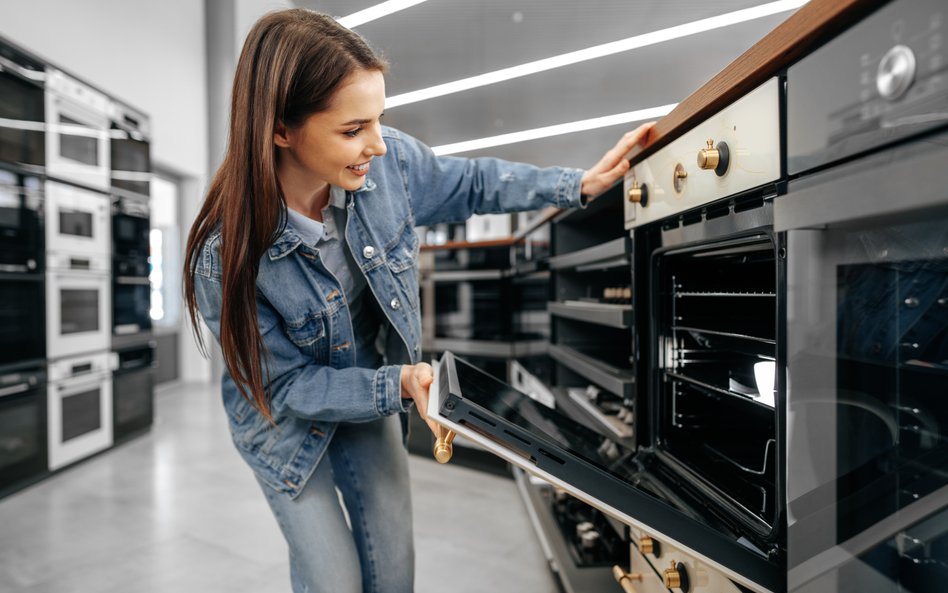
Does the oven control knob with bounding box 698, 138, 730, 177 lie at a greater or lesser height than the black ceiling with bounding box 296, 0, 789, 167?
lesser

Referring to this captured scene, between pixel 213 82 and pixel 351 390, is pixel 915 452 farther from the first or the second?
pixel 213 82

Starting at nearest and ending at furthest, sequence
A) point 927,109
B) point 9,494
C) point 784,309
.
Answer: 1. point 927,109
2. point 784,309
3. point 9,494

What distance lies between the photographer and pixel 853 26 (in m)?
0.47

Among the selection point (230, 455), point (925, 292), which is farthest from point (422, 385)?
point (230, 455)

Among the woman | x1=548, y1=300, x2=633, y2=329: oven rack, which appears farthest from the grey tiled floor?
x1=548, y1=300, x2=633, y2=329: oven rack

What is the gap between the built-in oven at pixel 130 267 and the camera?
3189mm

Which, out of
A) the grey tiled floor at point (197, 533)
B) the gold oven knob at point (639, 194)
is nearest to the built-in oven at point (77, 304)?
the grey tiled floor at point (197, 533)

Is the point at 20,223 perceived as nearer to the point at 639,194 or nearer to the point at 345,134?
the point at 345,134

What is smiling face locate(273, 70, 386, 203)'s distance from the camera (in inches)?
35.1

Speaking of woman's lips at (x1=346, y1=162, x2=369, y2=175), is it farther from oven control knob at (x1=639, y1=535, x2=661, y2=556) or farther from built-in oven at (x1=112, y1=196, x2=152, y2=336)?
built-in oven at (x1=112, y1=196, x2=152, y2=336)

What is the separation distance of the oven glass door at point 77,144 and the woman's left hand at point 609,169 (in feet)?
8.92

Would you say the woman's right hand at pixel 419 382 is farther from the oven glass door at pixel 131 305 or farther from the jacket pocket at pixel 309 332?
the oven glass door at pixel 131 305

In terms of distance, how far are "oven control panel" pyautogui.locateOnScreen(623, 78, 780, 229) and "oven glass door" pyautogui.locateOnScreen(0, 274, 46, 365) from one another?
270 centimetres

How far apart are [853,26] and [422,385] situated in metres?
0.69
